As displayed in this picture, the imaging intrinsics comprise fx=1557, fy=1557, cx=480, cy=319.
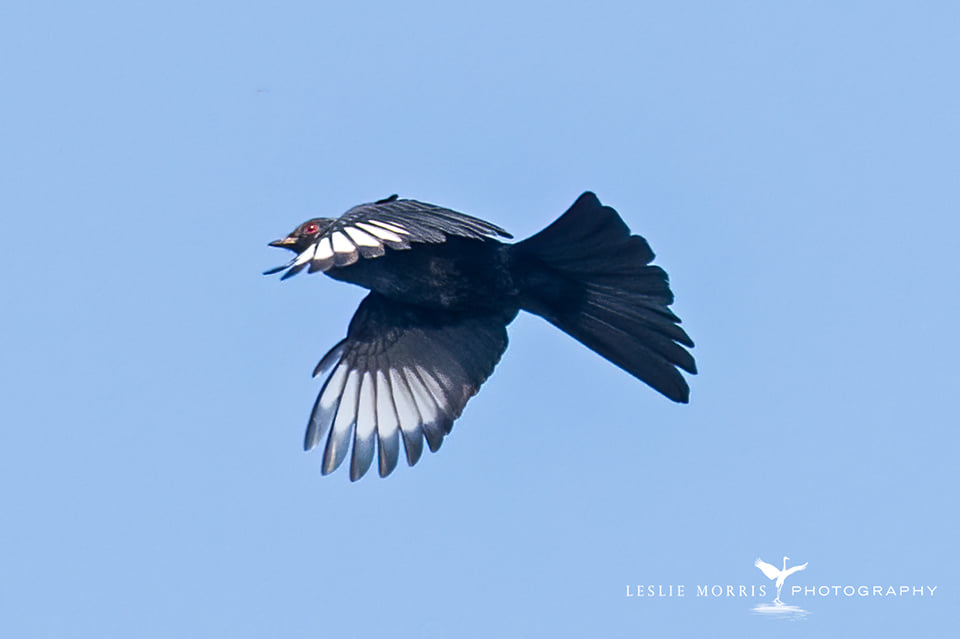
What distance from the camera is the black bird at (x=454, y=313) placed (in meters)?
10.2

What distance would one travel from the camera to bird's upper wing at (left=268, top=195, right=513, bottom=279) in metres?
9.03

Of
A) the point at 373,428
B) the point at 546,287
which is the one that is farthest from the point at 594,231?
the point at 373,428

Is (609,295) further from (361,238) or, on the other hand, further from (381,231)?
(361,238)

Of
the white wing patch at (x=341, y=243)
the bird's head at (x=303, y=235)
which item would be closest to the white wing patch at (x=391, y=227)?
the white wing patch at (x=341, y=243)

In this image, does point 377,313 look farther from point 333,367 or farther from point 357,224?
point 357,224

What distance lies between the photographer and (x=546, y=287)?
418 inches

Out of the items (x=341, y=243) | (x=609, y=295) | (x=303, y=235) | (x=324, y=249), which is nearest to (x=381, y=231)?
(x=341, y=243)

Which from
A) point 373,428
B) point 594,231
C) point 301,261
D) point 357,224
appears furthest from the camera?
point 373,428

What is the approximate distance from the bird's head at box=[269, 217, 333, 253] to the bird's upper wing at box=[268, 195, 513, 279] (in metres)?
0.58

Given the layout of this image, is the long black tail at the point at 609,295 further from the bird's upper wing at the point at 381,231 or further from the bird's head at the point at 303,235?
the bird's head at the point at 303,235

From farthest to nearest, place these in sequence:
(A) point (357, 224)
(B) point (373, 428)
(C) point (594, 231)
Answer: (B) point (373, 428) < (C) point (594, 231) < (A) point (357, 224)

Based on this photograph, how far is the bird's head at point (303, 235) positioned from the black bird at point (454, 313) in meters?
0.01

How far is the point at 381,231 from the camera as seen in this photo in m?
9.40

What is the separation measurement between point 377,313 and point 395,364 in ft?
1.27
